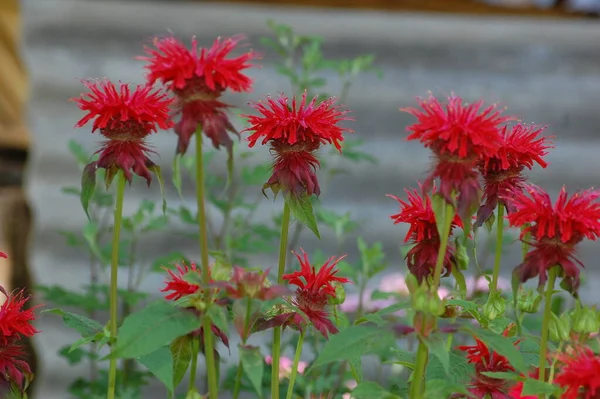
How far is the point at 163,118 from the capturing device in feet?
2.71

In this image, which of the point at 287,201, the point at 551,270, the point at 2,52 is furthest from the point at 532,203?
the point at 2,52

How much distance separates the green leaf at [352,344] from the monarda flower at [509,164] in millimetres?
242

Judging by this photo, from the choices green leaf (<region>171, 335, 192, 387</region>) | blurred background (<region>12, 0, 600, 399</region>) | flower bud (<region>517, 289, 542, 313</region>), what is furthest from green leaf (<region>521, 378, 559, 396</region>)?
blurred background (<region>12, 0, 600, 399</region>)

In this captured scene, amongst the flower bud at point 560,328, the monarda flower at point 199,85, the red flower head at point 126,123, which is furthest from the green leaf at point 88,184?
the flower bud at point 560,328

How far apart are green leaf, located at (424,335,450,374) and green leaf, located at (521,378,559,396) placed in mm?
73

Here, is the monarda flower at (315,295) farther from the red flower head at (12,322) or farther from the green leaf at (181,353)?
the red flower head at (12,322)

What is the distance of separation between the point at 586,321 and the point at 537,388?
4.6 inches

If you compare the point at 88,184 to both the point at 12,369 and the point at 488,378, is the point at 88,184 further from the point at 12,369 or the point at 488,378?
the point at 488,378

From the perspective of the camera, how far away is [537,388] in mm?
704

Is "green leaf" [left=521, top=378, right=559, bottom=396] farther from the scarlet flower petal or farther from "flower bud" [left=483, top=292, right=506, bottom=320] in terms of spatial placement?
the scarlet flower petal

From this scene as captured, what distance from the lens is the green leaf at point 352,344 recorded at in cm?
68

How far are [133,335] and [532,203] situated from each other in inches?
15.0

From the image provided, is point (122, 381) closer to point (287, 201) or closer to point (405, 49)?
point (287, 201)

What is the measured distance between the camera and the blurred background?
7.41 feet
